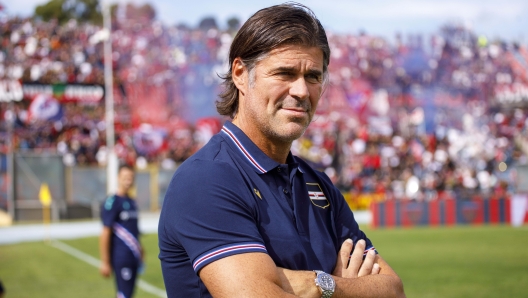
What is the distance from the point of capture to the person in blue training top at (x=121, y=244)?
8070mm

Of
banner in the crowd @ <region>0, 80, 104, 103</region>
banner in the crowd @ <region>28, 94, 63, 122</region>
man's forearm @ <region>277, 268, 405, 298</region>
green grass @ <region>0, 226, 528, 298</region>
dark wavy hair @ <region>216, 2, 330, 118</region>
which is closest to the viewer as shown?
man's forearm @ <region>277, 268, 405, 298</region>

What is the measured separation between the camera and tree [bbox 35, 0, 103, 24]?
193ft

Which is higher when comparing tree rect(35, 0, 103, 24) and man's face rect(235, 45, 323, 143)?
tree rect(35, 0, 103, 24)

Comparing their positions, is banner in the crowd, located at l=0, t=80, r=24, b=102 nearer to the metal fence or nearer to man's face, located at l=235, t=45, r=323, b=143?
A: the metal fence

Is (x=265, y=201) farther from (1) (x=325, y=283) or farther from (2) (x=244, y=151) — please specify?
(1) (x=325, y=283)

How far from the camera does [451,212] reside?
24375 millimetres

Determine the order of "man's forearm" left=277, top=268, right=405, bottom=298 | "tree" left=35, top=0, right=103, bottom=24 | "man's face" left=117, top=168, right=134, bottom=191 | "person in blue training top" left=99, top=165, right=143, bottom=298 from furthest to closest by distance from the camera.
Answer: "tree" left=35, top=0, right=103, bottom=24
"man's face" left=117, top=168, right=134, bottom=191
"person in blue training top" left=99, top=165, right=143, bottom=298
"man's forearm" left=277, top=268, right=405, bottom=298

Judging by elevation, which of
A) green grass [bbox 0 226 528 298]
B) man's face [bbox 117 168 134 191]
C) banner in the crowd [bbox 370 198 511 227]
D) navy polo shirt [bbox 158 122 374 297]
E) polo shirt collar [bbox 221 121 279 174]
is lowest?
banner in the crowd [bbox 370 198 511 227]

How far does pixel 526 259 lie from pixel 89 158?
61.5 feet

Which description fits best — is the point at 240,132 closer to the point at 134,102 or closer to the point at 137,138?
the point at 137,138

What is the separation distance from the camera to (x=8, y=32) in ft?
108

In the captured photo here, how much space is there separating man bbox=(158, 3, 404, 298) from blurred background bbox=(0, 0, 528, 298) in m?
8.17

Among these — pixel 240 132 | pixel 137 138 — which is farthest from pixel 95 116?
pixel 240 132

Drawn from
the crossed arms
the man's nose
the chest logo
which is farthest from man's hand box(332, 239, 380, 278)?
the man's nose
